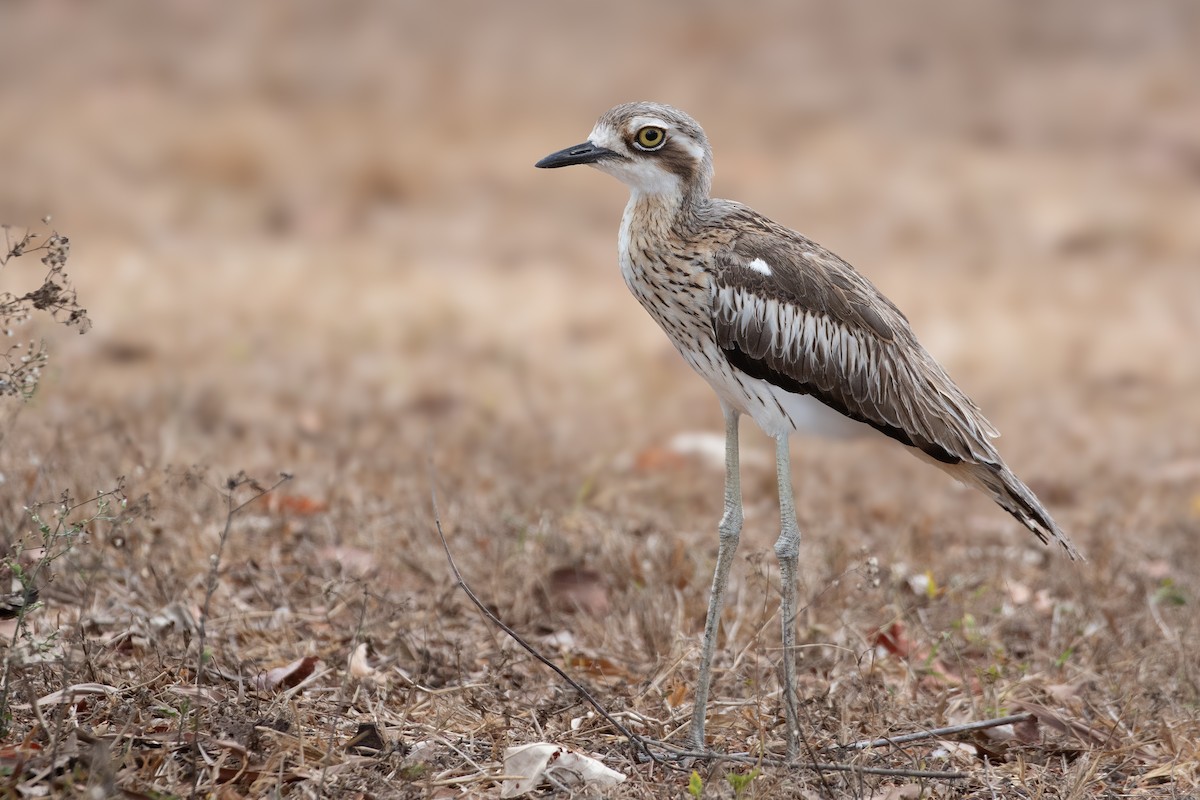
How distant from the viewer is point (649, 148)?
357 cm

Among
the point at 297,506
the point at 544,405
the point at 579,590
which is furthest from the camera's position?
the point at 544,405

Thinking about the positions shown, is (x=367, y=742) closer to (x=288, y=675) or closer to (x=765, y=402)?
(x=288, y=675)

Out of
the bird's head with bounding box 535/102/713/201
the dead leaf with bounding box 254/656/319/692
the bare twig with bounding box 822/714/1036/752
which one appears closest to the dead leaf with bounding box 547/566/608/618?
the dead leaf with bounding box 254/656/319/692

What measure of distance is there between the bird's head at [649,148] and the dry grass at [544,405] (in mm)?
1242

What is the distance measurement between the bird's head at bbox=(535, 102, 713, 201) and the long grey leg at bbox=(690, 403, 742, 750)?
0.66m

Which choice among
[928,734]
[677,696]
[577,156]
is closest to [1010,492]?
[928,734]

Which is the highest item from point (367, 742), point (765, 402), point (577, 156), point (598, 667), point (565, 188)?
point (577, 156)

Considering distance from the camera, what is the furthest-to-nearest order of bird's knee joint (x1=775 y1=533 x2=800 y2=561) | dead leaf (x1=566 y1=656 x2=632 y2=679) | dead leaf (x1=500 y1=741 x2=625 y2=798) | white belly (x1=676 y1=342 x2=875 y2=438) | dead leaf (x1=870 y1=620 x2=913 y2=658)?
1. dead leaf (x1=870 y1=620 x2=913 y2=658)
2. dead leaf (x1=566 y1=656 x2=632 y2=679)
3. white belly (x1=676 y1=342 x2=875 y2=438)
4. bird's knee joint (x1=775 y1=533 x2=800 y2=561)
5. dead leaf (x1=500 y1=741 x2=625 y2=798)

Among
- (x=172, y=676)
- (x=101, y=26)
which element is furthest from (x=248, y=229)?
(x=172, y=676)

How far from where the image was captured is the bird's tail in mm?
3549

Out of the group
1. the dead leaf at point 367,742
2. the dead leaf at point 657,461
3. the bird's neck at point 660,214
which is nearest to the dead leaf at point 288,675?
the dead leaf at point 367,742

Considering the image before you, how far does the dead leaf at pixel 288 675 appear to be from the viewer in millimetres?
3230

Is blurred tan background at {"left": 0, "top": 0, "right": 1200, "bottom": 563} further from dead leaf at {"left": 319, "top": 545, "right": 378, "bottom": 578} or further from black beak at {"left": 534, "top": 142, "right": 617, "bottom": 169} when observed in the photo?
black beak at {"left": 534, "top": 142, "right": 617, "bottom": 169}

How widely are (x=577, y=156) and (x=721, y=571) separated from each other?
1.16 metres
